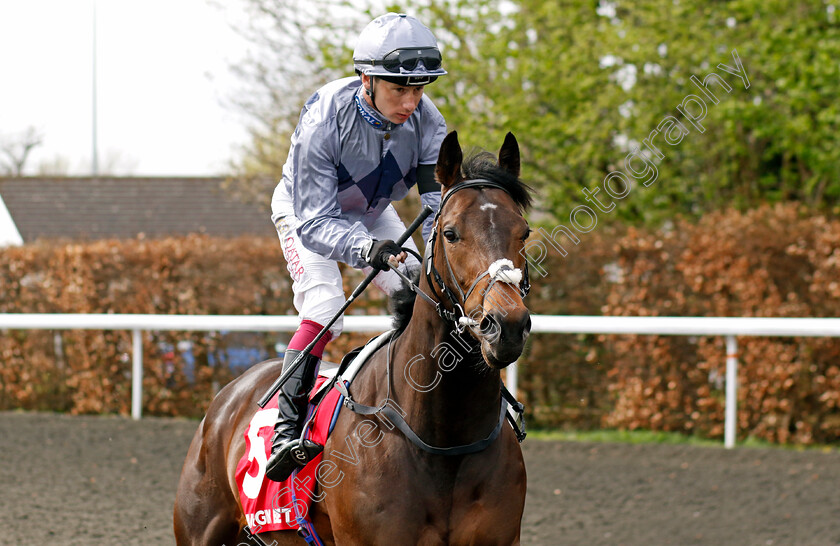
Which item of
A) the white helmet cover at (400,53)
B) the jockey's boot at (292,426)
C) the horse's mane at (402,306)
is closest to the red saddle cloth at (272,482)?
the jockey's boot at (292,426)

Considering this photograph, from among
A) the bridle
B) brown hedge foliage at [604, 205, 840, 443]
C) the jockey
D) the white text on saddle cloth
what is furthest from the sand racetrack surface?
the white text on saddle cloth

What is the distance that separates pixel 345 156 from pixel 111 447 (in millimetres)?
5415

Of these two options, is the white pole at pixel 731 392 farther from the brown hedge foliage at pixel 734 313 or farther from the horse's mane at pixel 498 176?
the horse's mane at pixel 498 176

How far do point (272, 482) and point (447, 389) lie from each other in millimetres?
955

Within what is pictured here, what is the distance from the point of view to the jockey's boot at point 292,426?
2.99 m

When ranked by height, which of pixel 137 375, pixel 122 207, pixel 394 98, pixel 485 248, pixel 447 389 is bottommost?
pixel 137 375

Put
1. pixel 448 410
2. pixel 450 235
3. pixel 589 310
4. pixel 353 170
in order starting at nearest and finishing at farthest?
1. pixel 450 235
2. pixel 448 410
3. pixel 353 170
4. pixel 589 310

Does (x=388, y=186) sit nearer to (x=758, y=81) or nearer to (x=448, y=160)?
(x=448, y=160)

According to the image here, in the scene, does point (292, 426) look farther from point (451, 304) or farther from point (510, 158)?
point (510, 158)

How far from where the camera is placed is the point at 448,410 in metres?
2.71

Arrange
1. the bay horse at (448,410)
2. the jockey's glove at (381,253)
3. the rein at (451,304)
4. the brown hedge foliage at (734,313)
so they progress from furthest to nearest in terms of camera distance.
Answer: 1. the brown hedge foliage at (734,313)
2. the jockey's glove at (381,253)
3. the bay horse at (448,410)
4. the rein at (451,304)

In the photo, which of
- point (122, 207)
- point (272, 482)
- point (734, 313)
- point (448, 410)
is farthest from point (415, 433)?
point (122, 207)

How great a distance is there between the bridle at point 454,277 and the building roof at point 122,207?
17.5 m

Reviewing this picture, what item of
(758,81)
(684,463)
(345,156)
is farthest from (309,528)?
(758,81)
